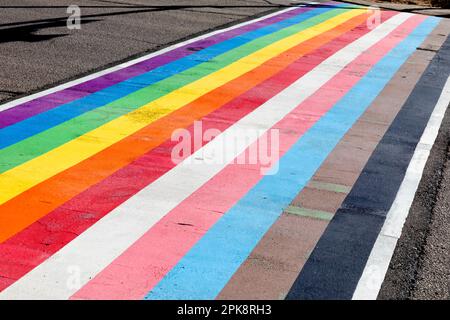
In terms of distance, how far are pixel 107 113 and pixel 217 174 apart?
2.67 m

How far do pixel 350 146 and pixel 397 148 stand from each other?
56 cm

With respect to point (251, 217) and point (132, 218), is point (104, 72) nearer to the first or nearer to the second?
point (132, 218)

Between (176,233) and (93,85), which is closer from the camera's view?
(176,233)

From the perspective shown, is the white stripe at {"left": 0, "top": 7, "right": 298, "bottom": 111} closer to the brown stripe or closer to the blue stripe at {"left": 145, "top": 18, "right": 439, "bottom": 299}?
the blue stripe at {"left": 145, "top": 18, "right": 439, "bottom": 299}

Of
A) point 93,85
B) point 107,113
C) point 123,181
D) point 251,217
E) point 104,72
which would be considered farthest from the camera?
point 104,72

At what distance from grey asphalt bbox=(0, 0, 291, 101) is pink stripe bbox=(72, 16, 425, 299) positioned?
3534mm

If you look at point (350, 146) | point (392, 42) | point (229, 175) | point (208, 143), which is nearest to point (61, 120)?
point (208, 143)

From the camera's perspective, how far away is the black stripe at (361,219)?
5821mm

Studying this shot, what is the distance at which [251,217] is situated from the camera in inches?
276

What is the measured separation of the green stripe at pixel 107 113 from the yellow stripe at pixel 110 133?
0.12 metres

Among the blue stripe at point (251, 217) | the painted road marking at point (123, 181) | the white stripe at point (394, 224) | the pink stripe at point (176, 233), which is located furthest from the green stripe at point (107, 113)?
the white stripe at point (394, 224)

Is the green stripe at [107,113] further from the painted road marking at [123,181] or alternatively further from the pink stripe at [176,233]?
the pink stripe at [176,233]

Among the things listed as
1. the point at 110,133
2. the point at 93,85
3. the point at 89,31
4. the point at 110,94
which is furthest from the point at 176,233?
the point at 89,31
